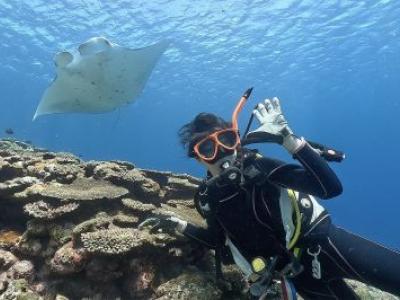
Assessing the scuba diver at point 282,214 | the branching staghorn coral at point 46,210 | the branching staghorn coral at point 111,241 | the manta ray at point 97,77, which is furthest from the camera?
the manta ray at point 97,77

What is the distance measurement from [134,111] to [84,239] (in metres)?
71.3

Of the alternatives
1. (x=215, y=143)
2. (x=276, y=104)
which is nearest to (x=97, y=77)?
(x=215, y=143)

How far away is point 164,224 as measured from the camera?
4.94m

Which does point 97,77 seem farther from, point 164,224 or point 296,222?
point 296,222

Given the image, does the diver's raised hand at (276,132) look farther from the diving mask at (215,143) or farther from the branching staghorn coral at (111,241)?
Answer: the branching staghorn coral at (111,241)

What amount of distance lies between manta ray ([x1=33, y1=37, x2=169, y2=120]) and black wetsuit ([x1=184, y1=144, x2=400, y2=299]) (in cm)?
401

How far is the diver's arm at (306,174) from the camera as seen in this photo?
11.9 ft

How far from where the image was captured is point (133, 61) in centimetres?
777

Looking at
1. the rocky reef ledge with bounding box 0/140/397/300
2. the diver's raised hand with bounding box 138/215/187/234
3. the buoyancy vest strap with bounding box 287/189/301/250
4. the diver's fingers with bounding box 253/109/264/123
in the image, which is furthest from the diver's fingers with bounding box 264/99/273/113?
the rocky reef ledge with bounding box 0/140/397/300

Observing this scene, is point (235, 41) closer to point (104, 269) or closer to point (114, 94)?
point (114, 94)

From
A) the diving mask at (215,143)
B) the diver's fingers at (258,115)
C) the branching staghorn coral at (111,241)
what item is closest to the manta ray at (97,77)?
the branching staghorn coral at (111,241)

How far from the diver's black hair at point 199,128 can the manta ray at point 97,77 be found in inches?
132

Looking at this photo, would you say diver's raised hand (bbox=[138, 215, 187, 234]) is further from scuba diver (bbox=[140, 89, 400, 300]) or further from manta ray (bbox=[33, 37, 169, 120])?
manta ray (bbox=[33, 37, 169, 120])

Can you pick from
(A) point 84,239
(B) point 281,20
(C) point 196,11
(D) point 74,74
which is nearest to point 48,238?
(A) point 84,239
